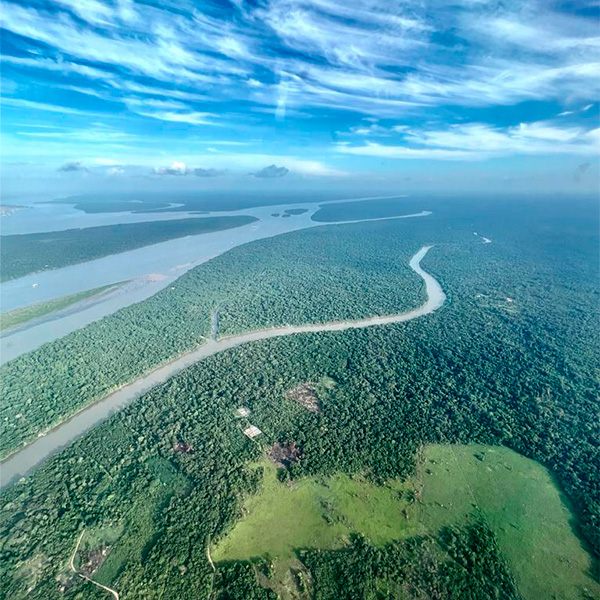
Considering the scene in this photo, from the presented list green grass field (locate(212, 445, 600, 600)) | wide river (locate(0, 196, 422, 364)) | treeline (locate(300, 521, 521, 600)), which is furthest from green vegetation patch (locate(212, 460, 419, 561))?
wide river (locate(0, 196, 422, 364))

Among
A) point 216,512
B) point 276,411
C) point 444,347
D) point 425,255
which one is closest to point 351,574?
point 216,512

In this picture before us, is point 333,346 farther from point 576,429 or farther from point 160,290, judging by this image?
point 160,290

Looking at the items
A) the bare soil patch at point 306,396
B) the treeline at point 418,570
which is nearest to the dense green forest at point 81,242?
the bare soil patch at point 306,396

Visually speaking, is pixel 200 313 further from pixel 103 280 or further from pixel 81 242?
pixel 81 242

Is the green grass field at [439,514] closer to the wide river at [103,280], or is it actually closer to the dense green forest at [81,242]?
the wide river at [103,280]

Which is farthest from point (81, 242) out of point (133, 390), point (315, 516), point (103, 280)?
point (315, 516)
